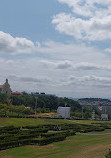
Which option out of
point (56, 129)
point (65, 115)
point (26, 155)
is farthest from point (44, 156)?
point (65, 115)

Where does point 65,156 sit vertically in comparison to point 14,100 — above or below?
below

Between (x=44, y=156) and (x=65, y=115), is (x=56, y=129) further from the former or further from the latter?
(x=65, y=115)

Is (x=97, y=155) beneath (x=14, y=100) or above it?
beneath

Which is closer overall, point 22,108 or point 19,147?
point 19,147

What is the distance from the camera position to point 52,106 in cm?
17650

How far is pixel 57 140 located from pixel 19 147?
1058 centimetres

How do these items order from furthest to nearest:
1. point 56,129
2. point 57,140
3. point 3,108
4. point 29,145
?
1. point 3,108
2. point 56,129
3. point 57,140
4. point 29,145

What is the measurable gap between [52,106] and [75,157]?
14386 cm

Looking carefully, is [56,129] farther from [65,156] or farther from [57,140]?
[65,156]

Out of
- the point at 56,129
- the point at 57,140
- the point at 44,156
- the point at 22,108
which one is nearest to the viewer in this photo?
the point at 44,156

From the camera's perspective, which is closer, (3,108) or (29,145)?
(29,145)

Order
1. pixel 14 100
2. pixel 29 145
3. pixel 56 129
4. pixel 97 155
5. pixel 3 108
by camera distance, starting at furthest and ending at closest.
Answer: pixel 14 100 < pixel 3 108 < pixel 56 129 < pixel 29 145 < pixel 97 155

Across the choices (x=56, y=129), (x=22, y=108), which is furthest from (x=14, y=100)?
(x=56, y=129)

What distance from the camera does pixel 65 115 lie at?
435ft
